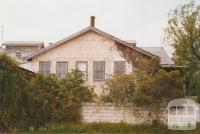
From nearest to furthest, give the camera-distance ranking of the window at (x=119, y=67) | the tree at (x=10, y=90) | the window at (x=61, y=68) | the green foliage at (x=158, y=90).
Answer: the tree at (x=10, y=90)
the green foliage at (x=158, y=90)
the window at (x=119, y=67)
the window at (x=61, y=68)

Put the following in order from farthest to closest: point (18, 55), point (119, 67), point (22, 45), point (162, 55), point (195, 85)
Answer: point (22, 45) < point (18, 55) < point (162, 55) < point (119, 67) < point (195, 85)

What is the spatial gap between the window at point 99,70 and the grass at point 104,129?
1119cm

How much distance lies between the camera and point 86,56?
3500 centimetres

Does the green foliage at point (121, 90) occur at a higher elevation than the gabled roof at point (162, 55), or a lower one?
lower

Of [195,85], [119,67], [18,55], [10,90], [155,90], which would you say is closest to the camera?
[10,90]

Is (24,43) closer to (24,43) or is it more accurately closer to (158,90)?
(24,43)

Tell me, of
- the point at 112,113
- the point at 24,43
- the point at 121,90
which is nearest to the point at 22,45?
the point at 24,43

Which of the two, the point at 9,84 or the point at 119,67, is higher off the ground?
the point at 119,67

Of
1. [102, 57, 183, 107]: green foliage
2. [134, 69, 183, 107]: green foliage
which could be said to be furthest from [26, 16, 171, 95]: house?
[134, 69, 183, 107]: green foliage

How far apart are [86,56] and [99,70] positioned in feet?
4.51

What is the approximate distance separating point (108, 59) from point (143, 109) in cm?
1105

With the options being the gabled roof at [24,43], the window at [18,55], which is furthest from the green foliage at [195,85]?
the gabled roof at [24,43]

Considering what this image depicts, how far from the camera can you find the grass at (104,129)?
2289cm

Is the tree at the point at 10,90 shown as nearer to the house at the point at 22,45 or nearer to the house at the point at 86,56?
the house at the point at 86,56
